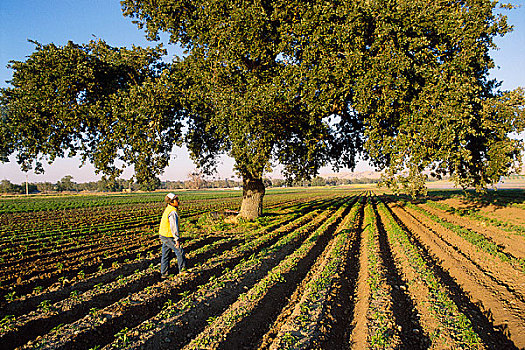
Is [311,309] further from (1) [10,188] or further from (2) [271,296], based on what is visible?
(1) [10,188]

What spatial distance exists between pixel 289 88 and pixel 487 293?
10625mm

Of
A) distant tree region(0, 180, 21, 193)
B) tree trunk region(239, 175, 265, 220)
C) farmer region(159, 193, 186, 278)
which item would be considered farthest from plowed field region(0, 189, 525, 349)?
distant tree region(0, 180, 21, 193)

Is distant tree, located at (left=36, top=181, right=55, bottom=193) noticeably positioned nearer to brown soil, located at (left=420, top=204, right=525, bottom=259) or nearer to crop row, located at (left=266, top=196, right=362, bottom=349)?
crop row, located at (left=266, top=196, right=362, bottom=349)

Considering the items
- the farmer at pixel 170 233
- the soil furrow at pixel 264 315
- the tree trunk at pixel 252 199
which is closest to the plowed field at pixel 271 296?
the soil furrow at pixel 264 315

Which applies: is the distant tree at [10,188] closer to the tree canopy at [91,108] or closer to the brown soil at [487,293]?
the tree canopy at [91,108]

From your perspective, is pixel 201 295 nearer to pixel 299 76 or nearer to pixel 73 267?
pixel 73 267

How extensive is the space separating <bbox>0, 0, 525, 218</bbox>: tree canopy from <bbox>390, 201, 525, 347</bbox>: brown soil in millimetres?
3039

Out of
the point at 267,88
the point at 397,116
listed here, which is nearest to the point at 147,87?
the point at 267,88

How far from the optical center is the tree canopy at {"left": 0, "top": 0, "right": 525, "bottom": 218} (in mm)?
11102

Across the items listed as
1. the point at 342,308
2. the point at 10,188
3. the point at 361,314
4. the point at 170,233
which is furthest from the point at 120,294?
the point at 10,188

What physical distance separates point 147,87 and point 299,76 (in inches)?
313

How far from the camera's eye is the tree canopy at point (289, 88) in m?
11.1

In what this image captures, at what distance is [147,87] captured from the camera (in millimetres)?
13352

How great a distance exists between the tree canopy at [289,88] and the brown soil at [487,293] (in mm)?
3039
